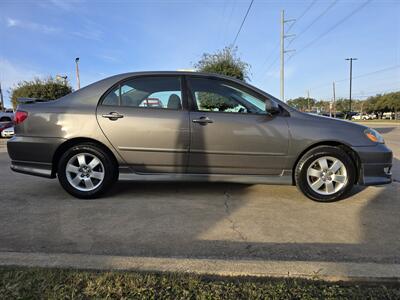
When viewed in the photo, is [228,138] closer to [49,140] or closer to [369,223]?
[369,223]

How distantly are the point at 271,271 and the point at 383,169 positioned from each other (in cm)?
261

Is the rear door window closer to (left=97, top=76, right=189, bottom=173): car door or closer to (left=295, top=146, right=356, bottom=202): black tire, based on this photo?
(left=97, top=76, right=189, bottom=173): car door

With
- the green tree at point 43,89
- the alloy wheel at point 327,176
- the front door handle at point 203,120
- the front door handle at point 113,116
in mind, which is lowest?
the alloy wheel at point 327,176

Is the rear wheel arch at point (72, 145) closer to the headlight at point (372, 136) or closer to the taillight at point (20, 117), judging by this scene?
the taillight at point (20, 117)

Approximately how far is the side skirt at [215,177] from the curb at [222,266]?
1722 millimetres

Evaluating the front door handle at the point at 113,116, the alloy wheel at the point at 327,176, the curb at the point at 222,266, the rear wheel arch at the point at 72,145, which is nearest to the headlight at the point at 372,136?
the alloy wheel at the point at 327,176

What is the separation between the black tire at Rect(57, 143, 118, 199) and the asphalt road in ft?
0.36

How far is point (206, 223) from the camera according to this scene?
3275 millimetres

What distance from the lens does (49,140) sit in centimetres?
402

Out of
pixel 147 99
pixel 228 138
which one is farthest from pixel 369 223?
pixel 147 99

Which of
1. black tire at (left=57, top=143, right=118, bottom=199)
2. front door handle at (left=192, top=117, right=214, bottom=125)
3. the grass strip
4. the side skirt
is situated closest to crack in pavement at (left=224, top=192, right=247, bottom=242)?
the side skirt

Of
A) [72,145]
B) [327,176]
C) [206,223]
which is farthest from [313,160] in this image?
[72,145]

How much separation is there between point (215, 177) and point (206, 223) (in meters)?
0.87

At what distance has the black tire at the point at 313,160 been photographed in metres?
3.94
